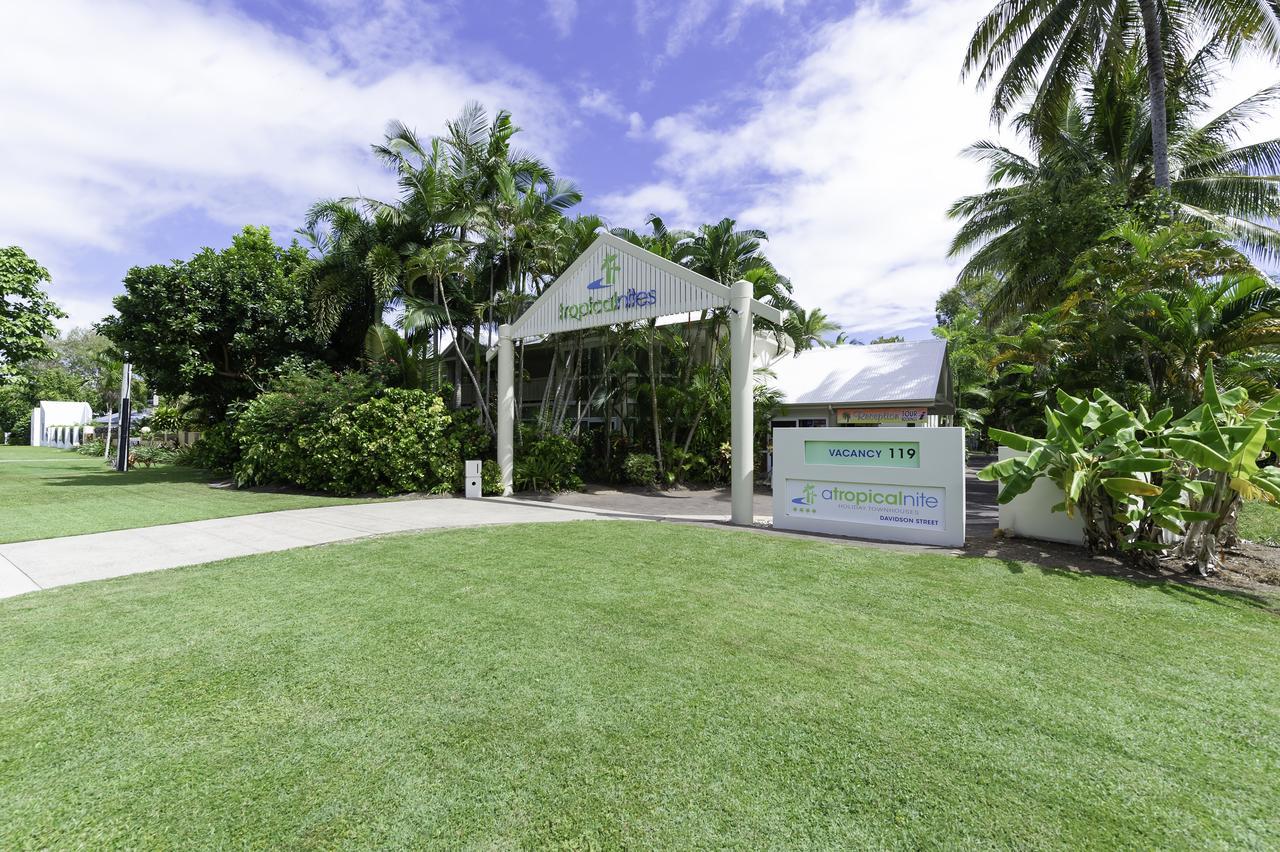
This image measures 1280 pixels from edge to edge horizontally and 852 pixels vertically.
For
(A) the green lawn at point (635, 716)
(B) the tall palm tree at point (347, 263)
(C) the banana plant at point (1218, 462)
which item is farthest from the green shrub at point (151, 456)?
(C) the banana plant at point (1218, 462)

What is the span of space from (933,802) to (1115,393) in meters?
10.5

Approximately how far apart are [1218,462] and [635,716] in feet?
Result: 20.7

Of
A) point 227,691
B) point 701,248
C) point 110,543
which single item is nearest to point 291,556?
point 110,543

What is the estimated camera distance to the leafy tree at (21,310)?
51.2ft

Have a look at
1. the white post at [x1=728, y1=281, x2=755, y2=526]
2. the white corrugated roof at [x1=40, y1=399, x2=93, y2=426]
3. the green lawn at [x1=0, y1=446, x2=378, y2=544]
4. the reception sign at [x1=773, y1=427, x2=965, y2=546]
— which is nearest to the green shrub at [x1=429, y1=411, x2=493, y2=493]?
the green lawn at [x1=0, y1=446, x2=378, y2=544]

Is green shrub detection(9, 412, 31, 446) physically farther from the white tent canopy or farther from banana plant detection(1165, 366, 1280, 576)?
banana plant detection(1165, 366, 1280, 576)

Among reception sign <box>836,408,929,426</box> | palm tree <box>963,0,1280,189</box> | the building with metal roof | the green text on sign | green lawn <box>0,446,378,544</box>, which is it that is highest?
palm tree <box>963,0,1280,189</box>

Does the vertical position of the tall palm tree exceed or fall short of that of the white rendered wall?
it exceeds it

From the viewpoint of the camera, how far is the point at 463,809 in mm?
2250

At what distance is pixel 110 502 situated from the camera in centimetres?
1164

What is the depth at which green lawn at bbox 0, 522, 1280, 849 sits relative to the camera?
86.4 inches

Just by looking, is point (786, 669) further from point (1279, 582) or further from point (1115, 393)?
point (1115, 393)

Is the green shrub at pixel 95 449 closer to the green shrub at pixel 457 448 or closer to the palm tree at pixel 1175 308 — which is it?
the green shrub at pixel 457 448

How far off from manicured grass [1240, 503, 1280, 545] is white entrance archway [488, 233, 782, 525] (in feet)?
22.3
